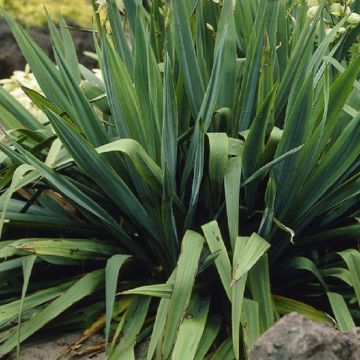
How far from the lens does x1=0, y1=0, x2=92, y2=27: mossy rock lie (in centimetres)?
909

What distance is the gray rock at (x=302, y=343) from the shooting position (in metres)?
1.89

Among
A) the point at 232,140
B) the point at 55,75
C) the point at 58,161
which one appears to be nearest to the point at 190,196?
the point at 232,140

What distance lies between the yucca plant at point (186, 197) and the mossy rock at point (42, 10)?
19.1 feet

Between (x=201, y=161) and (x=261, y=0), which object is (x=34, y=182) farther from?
(x=261, y=0)

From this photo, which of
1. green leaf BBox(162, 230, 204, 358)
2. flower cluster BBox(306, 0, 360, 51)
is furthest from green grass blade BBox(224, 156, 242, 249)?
flower cluster BBox(306, 0, 360, 51)

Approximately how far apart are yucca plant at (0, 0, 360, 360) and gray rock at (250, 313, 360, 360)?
70 cm

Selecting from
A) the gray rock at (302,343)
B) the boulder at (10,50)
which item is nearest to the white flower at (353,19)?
the gray rock at (302,343)

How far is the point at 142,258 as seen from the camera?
10.5 ft

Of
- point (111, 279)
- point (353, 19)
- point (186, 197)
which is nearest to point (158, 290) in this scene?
point (111, 279)

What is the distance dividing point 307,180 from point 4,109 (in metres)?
1.23

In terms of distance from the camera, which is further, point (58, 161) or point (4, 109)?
point (4, 109)

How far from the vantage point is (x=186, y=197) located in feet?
10.6

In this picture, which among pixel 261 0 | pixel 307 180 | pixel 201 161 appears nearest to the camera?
pixel 201 161

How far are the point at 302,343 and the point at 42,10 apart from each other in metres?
7.64
